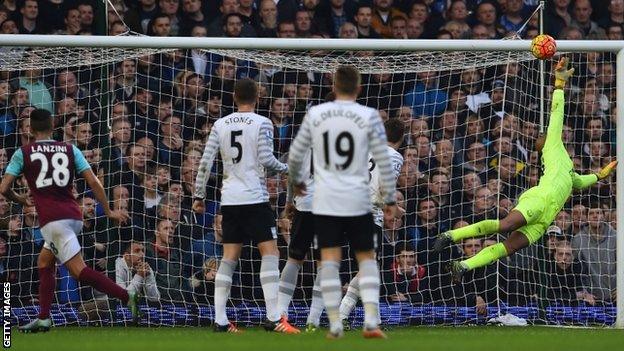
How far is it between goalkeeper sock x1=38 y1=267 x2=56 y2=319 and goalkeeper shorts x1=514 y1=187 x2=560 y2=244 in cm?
455

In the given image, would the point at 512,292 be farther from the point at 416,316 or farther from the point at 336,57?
the point at 336,57

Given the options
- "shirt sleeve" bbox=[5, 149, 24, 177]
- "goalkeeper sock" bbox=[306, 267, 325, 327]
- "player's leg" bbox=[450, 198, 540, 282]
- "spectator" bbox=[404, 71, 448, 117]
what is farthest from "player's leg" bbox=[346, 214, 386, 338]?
"spectator" bbox=[404, 71, 448, 117]

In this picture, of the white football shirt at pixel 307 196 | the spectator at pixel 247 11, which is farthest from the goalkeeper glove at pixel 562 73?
the spectator at pixel 247 11

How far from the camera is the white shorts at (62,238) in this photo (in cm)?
1167

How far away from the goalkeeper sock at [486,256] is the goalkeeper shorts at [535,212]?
1.13 feet

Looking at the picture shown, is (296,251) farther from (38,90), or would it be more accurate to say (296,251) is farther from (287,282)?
(38,90)

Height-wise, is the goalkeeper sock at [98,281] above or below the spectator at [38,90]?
below

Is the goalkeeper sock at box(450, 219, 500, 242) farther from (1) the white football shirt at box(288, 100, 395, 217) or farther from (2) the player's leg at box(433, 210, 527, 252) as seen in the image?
(1) the white football shirt at box(288, 100, 395, 217)

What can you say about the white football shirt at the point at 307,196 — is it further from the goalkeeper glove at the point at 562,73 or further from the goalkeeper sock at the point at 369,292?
the goalkeeper glove at the point at 562,73

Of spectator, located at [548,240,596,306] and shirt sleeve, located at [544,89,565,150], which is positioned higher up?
shirt sleeve, located at [544,89,565,150]

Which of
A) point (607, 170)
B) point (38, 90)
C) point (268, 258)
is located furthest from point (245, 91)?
point (607, 170)

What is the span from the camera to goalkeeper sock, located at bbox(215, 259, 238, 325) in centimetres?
1136

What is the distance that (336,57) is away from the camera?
1438cm

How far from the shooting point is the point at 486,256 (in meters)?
13.1
